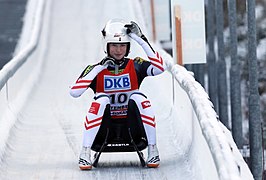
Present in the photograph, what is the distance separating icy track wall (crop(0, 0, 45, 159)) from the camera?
12023mm

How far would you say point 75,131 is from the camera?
12.5 meters

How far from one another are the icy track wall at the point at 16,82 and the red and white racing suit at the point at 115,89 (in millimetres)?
1461

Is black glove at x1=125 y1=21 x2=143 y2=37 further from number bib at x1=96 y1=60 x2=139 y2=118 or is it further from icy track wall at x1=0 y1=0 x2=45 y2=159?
icy track wall at x1=0 y1=0 x2=45 y2=159

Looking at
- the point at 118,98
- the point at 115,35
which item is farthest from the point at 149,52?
the point at 118,98

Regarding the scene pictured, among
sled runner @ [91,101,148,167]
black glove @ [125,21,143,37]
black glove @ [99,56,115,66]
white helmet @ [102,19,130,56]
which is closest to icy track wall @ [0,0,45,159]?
sled runner @ [91,101,148,167]

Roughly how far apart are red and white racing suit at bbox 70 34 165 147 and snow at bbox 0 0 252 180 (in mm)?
439

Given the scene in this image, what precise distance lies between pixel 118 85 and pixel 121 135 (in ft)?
1.64

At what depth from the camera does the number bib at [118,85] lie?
9.16 metres

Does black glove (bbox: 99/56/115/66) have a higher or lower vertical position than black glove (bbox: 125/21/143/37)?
lower

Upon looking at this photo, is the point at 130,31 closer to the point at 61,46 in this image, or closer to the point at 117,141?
the point at 117,141

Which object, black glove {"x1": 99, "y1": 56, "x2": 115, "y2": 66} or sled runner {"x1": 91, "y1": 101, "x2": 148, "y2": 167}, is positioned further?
sled runner {"x1": 91, "y1": 101, "x2": 148, "y2": 167}

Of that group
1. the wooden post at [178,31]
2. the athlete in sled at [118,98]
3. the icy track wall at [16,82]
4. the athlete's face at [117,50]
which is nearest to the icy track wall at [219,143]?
the athlete in sled at [118,98]

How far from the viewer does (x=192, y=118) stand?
1002cm

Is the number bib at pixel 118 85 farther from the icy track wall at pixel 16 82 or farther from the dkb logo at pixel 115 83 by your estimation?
the icy track wall at pixel 16 82
